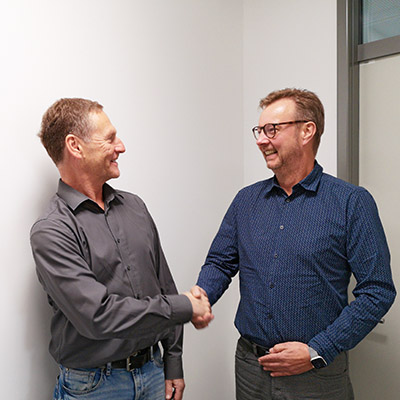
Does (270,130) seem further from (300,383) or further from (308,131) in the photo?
(300,383)

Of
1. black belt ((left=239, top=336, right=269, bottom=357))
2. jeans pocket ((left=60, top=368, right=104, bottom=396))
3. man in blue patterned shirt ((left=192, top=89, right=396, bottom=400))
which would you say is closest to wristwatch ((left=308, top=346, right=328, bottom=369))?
man in blue patterned shirt ((left=192, top=89, right=396, bottom=400))

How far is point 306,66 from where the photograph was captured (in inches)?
91.3

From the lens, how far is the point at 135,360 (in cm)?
151

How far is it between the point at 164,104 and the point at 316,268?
42.5 inches

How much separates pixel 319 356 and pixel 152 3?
5.52 ft

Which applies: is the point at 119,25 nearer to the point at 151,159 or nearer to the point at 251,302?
the point at 151,159

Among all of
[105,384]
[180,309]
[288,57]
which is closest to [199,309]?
[180,309]

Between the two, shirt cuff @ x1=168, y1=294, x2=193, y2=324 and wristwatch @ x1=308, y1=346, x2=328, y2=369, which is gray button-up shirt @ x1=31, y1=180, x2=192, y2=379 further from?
wristwatch @ x1=308, y1=346, x2=328, y2=369

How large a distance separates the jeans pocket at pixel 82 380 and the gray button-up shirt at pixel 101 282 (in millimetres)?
44

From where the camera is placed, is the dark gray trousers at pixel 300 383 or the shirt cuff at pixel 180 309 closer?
the shirt cuff at pixel 180 309

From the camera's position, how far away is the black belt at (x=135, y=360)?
1.49m

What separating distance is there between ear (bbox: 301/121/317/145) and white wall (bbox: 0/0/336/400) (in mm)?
618

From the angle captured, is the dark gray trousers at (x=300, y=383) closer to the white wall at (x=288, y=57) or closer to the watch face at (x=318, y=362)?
the watch face at (x=318, y=362)

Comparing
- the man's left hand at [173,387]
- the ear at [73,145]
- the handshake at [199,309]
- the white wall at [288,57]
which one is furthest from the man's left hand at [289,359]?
the white wall at [288,57]
